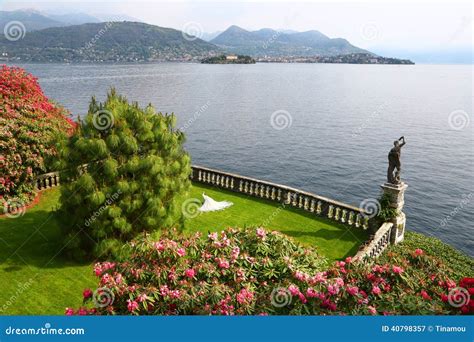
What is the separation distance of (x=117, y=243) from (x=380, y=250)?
11.5 meters

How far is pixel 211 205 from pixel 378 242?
8.36 meters

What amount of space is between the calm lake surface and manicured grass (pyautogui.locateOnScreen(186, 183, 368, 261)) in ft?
48.1

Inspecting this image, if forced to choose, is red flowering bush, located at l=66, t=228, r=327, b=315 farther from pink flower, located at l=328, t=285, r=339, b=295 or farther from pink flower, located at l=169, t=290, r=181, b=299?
pink flower, located at l=328, t=285, r=339, b=295

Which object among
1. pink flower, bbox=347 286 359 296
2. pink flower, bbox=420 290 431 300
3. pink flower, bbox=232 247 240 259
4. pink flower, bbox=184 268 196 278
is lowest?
pink flower, bbox=420 290 431 300

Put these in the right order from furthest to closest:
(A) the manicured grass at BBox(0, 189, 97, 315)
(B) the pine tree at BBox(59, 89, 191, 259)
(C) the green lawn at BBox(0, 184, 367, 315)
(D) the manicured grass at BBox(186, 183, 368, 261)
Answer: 1. (D) the manicured grass at BBox(186, 183, 368, 261)
2. (B) the pine tree at BBox(59, 89, 191, 259)
3. (C) the green lawn at BBox(0, 184, 367, 315)
4. (A) the manicured grass at BBox(0, 189, 97, 315)

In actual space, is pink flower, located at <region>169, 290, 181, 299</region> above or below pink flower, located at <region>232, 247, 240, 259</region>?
below

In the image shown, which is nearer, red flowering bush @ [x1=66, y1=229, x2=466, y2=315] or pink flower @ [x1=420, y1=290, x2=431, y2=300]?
red flowering bush @ [x1=66, y1=229, x2=466, y2=315]

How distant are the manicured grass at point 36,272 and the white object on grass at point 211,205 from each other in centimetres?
698

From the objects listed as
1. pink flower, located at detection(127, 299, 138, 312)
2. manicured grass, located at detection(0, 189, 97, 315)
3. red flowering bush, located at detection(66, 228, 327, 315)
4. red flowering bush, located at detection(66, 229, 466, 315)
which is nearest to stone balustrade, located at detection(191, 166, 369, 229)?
manicured grass, located at detection(0, 189, 97, 315)

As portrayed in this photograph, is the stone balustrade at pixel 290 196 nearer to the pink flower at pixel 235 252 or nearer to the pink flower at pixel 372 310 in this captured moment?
the pink flower at pixel 235 252

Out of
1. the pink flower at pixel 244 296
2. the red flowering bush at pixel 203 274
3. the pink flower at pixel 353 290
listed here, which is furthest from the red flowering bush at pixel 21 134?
the pink flower at pixel 353 290

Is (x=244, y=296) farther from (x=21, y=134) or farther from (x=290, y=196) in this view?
(x=21, y=134)

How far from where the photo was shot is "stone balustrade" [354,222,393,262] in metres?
16.5

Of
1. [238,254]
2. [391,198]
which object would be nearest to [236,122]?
[391,198]
